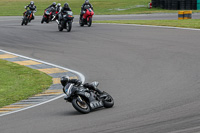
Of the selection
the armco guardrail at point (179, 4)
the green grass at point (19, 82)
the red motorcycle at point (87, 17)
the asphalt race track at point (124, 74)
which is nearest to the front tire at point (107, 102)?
the asphalt race track at point (124, 74)

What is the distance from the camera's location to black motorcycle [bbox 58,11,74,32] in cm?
2406

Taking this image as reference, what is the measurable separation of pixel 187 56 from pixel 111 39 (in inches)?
229

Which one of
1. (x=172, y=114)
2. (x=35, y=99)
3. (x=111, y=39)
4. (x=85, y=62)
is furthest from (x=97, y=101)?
(x=111, y=39)

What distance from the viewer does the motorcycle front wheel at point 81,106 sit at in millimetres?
8042

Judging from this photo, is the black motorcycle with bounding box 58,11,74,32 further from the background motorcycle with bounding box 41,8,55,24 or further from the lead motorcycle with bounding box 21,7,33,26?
the background motorcycle with bounding box 41,8,55,24

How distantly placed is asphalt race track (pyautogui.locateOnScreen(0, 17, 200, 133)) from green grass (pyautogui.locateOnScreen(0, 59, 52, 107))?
1.18 meters

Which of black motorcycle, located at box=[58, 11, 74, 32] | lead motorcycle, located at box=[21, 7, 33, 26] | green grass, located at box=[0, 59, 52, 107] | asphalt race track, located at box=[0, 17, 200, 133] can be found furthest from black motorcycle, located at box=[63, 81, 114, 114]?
lead motorcycle, located at box=[21, 7, 33, 26]

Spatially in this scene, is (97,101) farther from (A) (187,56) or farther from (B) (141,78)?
(A) (187,56)

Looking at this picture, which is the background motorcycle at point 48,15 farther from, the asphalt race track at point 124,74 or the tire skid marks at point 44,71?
the tire skid marks at point 44,71

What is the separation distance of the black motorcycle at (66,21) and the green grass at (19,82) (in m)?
9.09

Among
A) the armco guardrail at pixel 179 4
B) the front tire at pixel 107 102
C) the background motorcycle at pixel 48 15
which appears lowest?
the armco guardrail at pixel 179 4

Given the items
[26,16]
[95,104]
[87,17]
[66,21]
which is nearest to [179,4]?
[26,16]

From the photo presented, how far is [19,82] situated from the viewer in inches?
494

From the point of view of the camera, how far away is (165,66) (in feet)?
43.9
